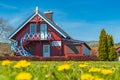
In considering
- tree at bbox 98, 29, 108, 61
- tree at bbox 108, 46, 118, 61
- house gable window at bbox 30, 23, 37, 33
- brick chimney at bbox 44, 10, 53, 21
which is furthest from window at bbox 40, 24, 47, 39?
tree at bbox 108, 46, 118, 61

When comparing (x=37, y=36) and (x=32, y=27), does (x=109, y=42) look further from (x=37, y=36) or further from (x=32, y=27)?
(x=32, y=27)

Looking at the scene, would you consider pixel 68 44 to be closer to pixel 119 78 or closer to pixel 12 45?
pixel 12 45

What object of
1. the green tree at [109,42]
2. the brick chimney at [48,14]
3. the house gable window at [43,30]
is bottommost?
the green tree at [109,42]

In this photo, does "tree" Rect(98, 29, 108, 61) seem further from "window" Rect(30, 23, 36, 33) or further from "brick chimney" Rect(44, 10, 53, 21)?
"brick chimney" Rect(44, 10, 53, 21)

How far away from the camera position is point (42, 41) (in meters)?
43.5

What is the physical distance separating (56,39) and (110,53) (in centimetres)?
851

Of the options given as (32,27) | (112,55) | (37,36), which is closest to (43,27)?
(32,27)

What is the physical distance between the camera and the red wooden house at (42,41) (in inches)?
1689

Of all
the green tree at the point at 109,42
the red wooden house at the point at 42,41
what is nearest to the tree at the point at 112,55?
the green tree at the point at 109,42

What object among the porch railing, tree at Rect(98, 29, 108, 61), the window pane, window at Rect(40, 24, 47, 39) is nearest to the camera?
tree at Rect(98, 29, 108, 61)

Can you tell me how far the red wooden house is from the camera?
42906mm

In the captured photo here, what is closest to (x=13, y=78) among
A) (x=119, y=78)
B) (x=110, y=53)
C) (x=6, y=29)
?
(x=119, y=78)

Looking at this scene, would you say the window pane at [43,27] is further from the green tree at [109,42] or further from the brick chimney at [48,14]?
the green tree at [109,42]

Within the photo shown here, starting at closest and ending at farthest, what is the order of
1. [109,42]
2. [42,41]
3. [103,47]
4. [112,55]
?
[112,55], [103,47], [109,42], [42,41]
